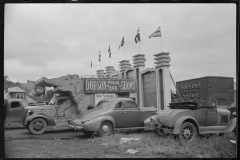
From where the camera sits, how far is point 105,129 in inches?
353

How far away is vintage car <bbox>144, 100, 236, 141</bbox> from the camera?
734 cm

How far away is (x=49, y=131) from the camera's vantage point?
11.3m

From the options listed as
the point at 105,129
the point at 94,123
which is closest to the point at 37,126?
the point at 94,123

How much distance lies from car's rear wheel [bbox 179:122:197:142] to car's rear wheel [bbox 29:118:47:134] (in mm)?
6204

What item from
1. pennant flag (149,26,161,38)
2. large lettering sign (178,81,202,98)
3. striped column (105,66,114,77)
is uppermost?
pennant flag (149,26,161,38)

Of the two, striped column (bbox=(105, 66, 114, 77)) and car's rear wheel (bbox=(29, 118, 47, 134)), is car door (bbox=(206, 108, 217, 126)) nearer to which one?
car's rear wheel (bbox=(29, 118, 47, 134))

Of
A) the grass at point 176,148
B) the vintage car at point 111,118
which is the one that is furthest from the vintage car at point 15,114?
the grass at point 176,148

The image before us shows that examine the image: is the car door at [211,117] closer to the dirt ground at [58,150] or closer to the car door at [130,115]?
the car door at [130,115]

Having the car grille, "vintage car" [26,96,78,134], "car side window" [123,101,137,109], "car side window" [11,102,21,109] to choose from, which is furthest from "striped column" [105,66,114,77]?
the car grille

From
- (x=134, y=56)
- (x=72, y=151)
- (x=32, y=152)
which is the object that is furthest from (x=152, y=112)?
(x=134, y=56)

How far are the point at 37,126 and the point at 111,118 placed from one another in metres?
3.57

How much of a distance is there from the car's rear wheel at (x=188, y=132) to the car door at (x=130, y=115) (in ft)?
8.89

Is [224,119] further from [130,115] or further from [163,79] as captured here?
[163,79]

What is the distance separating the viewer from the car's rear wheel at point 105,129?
889cm
